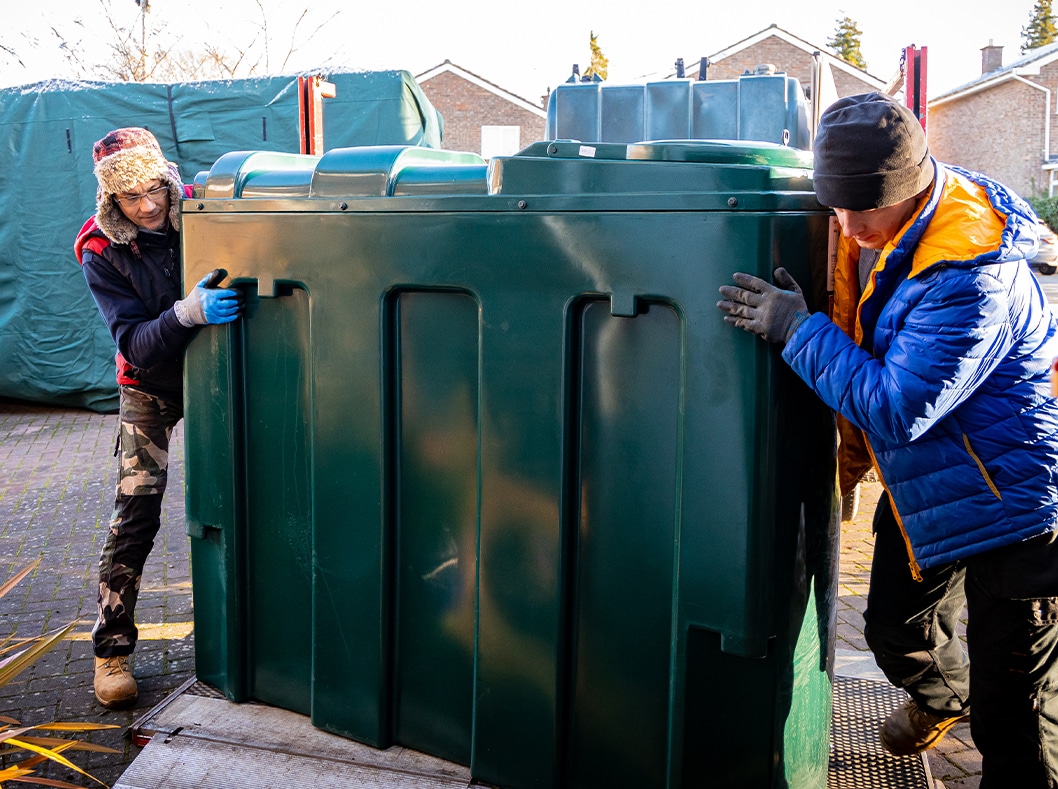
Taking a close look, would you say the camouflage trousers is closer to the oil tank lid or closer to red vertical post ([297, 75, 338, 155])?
the oil tank lid

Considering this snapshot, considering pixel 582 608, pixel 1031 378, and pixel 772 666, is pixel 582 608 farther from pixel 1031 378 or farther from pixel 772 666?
pixel 1031 378

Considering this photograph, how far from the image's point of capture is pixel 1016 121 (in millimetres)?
33938

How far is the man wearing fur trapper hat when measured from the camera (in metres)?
2.91

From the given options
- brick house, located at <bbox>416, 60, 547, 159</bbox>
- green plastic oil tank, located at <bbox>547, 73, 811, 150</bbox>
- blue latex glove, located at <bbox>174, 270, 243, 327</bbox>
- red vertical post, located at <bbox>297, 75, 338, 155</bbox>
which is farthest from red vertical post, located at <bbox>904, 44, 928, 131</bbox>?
brick house, located at <bbox>416, 60, 547, 159</bbox>

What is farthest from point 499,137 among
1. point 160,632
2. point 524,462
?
point 524,462

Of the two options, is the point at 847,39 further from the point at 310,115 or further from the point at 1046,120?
the point at 310,115

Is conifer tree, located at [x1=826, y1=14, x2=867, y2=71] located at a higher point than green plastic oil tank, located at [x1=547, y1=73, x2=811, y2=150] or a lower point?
higher

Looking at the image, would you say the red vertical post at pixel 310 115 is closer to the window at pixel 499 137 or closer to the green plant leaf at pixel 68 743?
the green plant leaf at pixel 68 743

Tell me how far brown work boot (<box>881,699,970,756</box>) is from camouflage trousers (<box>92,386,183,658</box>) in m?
2.22

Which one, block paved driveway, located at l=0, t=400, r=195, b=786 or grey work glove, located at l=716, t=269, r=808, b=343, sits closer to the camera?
grey work glove, located at l=716, t=269, r=808, b=343

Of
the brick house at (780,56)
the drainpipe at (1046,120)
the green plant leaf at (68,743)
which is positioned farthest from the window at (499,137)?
the green plant leaf at (68,743)

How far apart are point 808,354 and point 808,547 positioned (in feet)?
1.49

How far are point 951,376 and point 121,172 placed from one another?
2.35 meters

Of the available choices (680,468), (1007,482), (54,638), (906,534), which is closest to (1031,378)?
(1007,482)
